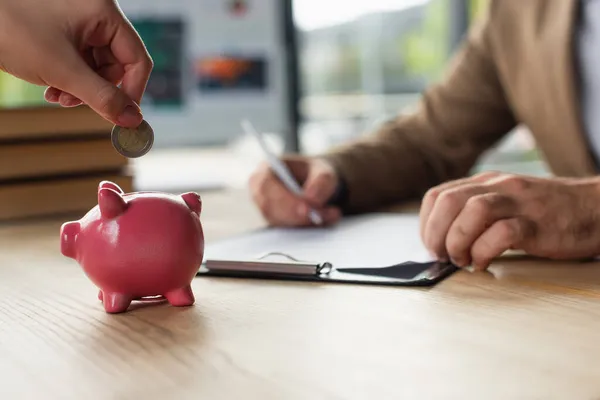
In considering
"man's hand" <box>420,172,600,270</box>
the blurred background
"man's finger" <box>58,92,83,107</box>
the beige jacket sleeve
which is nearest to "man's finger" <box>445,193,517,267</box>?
"man's hand" <box>420,172,600,270</box>

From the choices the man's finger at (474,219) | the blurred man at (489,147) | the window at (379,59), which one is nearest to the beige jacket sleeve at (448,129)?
the blurred man at (489,147)

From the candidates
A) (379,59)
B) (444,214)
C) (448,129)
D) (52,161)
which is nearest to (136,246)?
(444,214)

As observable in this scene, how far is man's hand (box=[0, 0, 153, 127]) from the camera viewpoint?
0.52 metres

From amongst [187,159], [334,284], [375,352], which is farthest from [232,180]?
[375,352]

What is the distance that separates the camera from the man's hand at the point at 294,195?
0.88 meters

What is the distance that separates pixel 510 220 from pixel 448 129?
27.1 inches

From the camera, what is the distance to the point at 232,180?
1.50 m

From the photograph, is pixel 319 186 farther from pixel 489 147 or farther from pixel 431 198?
pixel 489 147

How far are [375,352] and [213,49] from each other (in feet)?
3.53

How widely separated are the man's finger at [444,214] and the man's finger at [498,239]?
0.03 meters

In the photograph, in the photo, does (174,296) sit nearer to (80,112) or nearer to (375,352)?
(375,352)

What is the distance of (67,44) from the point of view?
52 cm

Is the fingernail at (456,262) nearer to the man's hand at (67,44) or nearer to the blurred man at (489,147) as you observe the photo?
the blurred man at (489,147)

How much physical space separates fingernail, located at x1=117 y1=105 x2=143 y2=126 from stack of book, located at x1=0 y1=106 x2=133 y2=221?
0.56 metres
